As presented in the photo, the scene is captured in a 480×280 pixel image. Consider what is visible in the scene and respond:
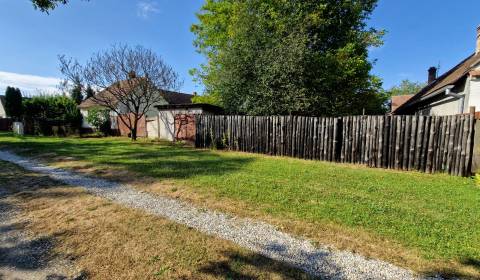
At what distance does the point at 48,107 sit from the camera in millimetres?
25797

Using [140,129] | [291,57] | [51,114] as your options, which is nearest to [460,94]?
[291,57]

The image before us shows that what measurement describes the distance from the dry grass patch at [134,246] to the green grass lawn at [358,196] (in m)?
1.46

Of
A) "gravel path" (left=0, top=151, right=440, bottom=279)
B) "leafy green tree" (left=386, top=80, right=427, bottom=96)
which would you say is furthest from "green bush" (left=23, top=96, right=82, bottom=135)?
"leafy green tree" (left=386, top=80, right=427, bottom=96)

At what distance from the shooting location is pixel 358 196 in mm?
5512

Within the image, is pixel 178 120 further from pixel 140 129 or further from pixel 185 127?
pixel 140 129

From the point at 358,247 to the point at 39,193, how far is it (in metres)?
6.20

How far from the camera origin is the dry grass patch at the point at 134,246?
2.88 metres

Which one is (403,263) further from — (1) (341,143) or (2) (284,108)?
(2) (284,108)

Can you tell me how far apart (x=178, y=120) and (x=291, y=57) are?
782cm

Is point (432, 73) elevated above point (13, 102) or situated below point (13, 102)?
above

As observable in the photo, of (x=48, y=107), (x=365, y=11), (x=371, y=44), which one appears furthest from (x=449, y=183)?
(x=48, y=107)

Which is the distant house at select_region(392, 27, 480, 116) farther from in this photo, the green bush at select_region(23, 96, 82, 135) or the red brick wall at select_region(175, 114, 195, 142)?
the green bush at select_region(23, 96, 82, 135)

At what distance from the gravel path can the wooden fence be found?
668cm

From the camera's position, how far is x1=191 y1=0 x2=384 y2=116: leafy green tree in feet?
46.2
